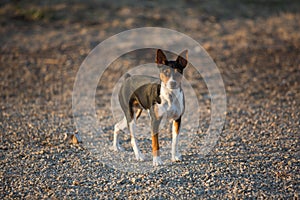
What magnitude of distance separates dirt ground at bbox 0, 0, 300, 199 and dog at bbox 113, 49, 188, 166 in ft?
1.57

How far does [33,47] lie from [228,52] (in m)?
5.55

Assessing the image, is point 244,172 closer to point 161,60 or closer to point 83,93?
point 161,60

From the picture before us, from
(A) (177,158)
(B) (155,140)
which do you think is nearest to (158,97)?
(B) (155,140)

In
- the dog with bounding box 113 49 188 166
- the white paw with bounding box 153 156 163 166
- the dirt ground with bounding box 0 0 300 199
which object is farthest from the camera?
the white paw with bounding box 153 156 163 166

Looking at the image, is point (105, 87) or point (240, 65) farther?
point (240, 65)

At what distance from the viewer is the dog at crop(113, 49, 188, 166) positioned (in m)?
5.66

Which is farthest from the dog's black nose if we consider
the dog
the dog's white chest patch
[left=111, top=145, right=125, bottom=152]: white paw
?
[left=111, top=145, right=125, bottom=152]: white paw

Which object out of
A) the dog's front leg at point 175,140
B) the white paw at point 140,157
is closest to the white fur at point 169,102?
the dog's front leg at point 175,140

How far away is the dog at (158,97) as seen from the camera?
5660 mm

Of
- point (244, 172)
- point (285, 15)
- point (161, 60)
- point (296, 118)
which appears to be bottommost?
point (244, 172)

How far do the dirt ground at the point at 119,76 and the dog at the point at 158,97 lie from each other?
0.48 m

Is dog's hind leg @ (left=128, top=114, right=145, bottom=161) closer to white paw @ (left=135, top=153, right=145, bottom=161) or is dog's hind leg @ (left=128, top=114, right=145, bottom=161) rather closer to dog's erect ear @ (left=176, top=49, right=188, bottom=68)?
white paw @ (left=135, top=153, right=145, bottom=161)

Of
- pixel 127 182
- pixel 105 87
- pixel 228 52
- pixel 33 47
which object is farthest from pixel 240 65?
pixel 127 182

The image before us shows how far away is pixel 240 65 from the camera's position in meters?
11.6
